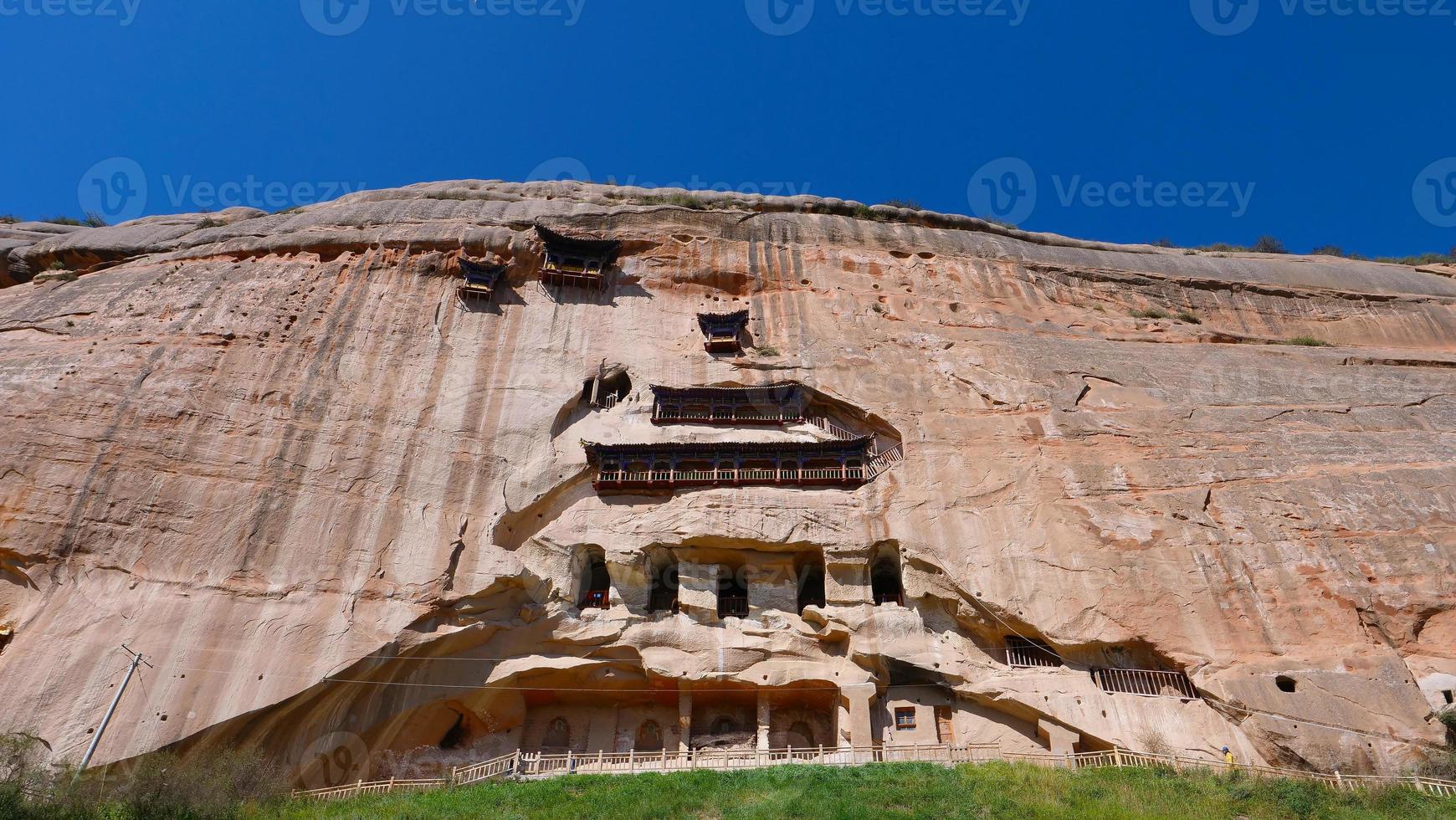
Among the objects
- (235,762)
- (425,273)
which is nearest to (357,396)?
(425,273)

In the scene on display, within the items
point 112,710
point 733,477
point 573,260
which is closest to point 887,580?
point 733,477

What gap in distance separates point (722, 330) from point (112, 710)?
17637 mm

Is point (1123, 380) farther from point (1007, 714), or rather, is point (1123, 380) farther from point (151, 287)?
point (151, 287)

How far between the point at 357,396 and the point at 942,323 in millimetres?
17207

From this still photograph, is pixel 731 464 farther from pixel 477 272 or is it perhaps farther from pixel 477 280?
pixel 477 272

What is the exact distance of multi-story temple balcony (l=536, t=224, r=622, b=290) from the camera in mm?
26469

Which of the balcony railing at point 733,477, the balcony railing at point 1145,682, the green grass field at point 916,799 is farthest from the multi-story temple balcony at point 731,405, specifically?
the green grass field at point 916,799

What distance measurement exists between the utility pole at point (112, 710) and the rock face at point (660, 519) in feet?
0.72

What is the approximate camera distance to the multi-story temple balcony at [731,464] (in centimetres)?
2183

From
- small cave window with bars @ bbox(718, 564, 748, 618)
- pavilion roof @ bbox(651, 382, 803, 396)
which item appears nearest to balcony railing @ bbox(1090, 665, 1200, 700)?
small cave window with bars @ bbox(718, 564, 748, 618)

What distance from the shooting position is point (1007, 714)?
1850 cm

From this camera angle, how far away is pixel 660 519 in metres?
20.9

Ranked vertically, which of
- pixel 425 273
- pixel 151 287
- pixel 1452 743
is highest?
pixel 425 273

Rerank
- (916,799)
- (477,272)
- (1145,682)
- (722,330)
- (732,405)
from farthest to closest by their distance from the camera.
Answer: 1. (722,330)
2. (477,272)
3. (732,405)
4. (1145,682)
5. (916,799)
